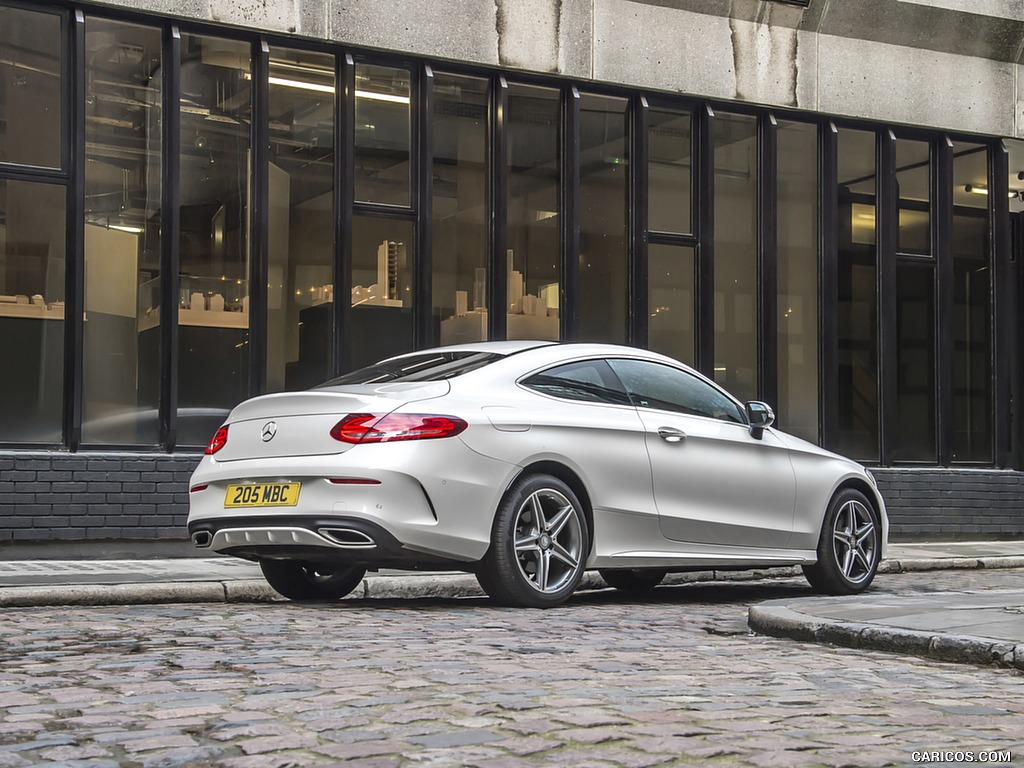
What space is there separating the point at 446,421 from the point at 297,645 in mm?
1790

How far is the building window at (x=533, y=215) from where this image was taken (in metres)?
14.3

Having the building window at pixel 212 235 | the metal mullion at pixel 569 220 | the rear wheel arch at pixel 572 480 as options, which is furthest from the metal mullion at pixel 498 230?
the rear wheel arch at pixel 572 480

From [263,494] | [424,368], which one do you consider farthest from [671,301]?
[263,494]

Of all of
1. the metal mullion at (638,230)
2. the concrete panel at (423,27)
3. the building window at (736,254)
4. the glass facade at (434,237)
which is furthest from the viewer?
the building window at (736,254)

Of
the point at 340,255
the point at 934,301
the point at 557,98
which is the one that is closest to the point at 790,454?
the point at 340,255

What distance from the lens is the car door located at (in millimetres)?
8508

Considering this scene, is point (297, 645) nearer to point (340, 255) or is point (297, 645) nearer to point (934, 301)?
point (340, 255)

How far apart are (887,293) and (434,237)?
5.83 m

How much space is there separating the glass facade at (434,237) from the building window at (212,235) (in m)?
0.02

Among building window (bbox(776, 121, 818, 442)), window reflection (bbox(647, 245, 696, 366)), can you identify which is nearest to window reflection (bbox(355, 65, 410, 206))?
window reflection (bbox(647, 245, 696, 366))

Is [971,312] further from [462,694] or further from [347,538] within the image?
[462,694]

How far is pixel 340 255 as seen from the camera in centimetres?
1330

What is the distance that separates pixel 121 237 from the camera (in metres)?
12.4

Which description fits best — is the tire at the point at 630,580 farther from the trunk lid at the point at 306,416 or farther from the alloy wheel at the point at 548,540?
the trunk lid at the point at 306,416
